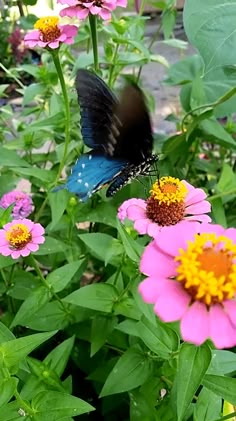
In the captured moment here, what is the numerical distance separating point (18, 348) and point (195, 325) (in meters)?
0.26

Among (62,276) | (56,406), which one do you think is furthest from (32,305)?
(56,406)

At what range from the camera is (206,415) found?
2.20ft

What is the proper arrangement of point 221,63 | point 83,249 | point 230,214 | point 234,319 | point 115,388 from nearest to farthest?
point 234,319
point 221,63
point 115,388
point 83,249
point 230,214

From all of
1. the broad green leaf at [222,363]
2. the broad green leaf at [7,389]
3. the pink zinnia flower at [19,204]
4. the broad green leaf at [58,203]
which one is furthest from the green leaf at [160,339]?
the pink zinnia flower at [19,204]

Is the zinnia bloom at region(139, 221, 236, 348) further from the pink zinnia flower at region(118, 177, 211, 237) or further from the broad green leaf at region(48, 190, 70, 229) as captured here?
the broad green leaf at region(48, 190, 70, 229)

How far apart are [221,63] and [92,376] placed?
0.47 m

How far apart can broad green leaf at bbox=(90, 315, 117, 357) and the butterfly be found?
167 millimetres

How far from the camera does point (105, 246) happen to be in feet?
2.55

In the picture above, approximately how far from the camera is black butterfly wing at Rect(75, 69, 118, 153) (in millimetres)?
818

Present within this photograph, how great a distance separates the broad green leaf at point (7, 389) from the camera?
0.58m

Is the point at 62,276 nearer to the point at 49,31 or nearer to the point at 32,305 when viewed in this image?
the point at 32,305

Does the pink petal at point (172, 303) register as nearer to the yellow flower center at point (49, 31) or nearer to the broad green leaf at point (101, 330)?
the broad green leaf at point (101, 330)

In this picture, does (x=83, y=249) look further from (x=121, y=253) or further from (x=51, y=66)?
(x=51, y=66)

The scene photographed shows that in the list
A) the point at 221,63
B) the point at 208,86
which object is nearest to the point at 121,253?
the point at 221,63
